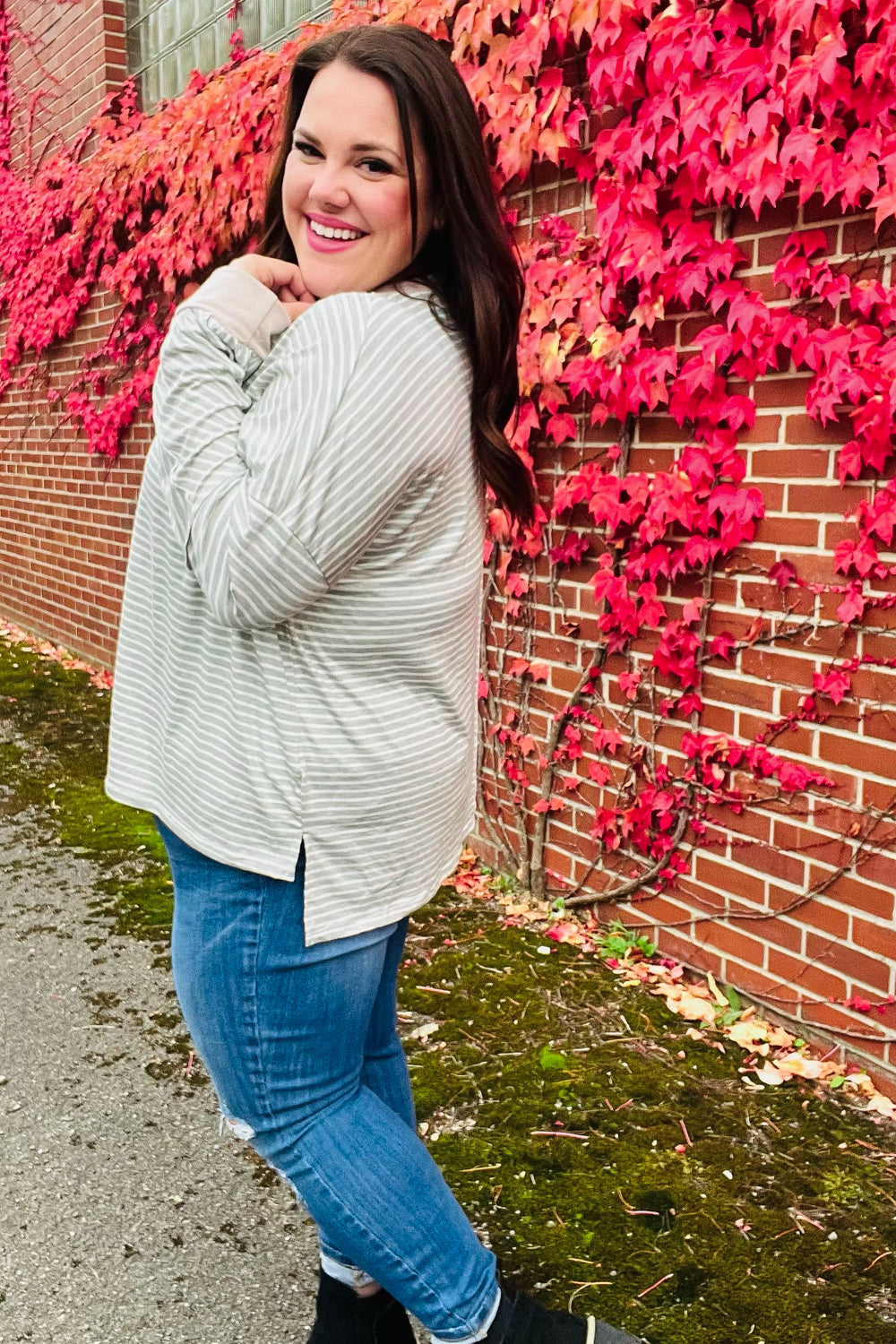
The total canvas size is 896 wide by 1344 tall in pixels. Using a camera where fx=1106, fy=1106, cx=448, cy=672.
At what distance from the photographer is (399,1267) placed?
139cm

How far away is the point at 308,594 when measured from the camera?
47.6 inches

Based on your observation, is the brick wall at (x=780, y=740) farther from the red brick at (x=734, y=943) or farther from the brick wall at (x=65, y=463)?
the brick wall at (x=65, y=463)

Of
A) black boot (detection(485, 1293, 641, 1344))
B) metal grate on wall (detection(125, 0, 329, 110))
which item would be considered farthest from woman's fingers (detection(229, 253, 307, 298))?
metal grate on wall (detection(125, 0, 329, 110))

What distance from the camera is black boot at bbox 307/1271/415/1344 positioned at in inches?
63.8

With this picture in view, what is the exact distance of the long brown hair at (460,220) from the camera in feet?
4.43

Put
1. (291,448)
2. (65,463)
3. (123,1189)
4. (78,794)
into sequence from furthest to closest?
(65,463) < (78,794) < (123,1189) < (291,448)

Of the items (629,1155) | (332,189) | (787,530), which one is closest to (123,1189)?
(629,1155)

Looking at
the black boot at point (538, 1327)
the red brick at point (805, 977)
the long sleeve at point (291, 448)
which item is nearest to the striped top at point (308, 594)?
the long sleeve at point (291, 448)

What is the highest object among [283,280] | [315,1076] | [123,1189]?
[283,280]

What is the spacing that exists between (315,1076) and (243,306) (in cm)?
94

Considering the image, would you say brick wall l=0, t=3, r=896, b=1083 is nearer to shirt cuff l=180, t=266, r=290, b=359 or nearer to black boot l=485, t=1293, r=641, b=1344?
black boot l=485, t=1293, r=641, b=1344

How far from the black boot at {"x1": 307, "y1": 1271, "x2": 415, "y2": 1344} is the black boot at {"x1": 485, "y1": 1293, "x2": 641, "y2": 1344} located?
23 cm

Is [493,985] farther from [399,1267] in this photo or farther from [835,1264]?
[399,1267]

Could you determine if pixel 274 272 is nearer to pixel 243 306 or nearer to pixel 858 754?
pixel 243 306
